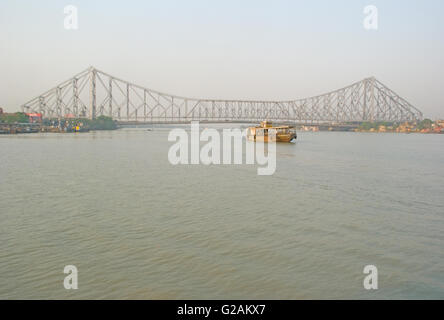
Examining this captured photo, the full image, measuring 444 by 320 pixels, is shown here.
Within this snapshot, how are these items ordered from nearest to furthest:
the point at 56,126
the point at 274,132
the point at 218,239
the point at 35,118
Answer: the point at 218,239 → the point at 274,132 → the point at 56,126 → the point at 35,118

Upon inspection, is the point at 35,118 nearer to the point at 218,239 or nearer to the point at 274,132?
the point at 274,132

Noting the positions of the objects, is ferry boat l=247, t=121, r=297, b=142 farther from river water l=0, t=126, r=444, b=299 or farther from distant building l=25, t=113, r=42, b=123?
distant building l=25, t=113, r=42, b=123

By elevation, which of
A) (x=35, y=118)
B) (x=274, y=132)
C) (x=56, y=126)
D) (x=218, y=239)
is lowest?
(x=218, y=239)

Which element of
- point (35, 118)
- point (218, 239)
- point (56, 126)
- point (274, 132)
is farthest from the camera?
point (35, 118)

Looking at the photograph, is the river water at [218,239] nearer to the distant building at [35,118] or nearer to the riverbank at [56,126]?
the riverbank at [56,126]

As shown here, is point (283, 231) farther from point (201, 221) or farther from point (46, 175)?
point (46, 175)

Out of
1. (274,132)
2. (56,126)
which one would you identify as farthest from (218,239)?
(56,126)

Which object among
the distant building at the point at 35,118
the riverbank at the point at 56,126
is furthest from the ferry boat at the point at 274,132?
the distant building at the point at 35,118
